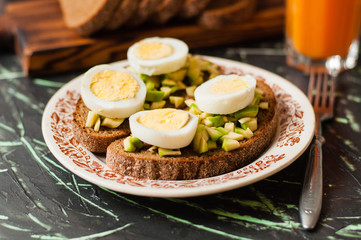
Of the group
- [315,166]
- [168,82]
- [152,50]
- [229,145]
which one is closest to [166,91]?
[168,82]

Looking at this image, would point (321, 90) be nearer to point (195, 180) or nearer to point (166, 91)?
point (166, 91)

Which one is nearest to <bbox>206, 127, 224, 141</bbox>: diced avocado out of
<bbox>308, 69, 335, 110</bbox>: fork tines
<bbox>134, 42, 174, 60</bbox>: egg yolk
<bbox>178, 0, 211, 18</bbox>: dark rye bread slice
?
<bbox>134, 42, 174, 60</bbox>: egg yolk

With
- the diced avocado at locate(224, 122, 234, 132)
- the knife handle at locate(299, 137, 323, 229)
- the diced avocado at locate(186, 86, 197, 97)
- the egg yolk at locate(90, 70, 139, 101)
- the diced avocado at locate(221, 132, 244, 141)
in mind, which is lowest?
the knife handle at locate(299, 137, 323, 229)

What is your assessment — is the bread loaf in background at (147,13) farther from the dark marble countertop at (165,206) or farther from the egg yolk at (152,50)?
the dark marble countertop at (165,206)

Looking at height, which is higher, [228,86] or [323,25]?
[228,86]

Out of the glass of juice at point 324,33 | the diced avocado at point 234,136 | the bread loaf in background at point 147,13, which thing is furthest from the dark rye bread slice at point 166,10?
the diced avocado at point 234,136

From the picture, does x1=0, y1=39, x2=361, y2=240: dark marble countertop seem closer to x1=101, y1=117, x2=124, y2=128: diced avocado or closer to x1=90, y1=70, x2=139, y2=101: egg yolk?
x1=101, y1=117, x2=124, y2=128: diced avocado

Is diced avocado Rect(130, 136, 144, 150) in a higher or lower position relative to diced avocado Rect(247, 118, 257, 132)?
higher
